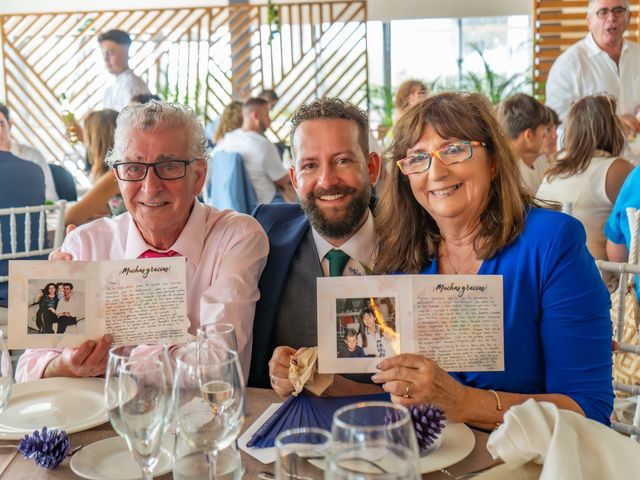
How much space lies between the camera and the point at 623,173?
336 centimetres

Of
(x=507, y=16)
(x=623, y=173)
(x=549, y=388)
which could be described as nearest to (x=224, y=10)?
(x=507, y=16)

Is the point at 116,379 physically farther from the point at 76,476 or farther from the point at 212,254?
the point at 212,254

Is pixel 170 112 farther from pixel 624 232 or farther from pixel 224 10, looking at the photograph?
pixel 224 10

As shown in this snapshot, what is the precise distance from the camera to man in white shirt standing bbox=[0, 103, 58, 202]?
457cm

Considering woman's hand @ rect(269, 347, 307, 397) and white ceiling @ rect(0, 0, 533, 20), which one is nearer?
woman's hand @ rect(269, 347, 307, 397)

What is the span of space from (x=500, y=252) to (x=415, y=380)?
0.45 m

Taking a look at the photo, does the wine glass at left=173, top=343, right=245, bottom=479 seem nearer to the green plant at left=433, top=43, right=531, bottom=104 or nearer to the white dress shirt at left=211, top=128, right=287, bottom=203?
the white dress shirt at left=211, top=128, right=287, bottom=203

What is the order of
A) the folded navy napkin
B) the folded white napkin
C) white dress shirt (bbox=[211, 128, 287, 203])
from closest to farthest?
the folded white napkin
the folded navy napkin
white dress shirt (bbox=[211, 128, 287, 203])

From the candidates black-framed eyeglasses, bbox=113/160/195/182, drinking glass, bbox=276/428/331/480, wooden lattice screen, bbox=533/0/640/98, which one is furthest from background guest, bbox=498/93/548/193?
wooden lattice screen, bbox=533/0/640/98

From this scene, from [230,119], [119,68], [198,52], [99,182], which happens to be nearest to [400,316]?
[99,182]

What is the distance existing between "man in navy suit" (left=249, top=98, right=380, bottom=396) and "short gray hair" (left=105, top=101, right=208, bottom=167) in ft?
0.86

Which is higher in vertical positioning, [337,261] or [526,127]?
[526,127]

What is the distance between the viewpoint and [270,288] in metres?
1.90

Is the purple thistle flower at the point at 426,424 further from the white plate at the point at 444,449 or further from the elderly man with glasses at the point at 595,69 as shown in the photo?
the elderly man with glasses at the point at 595,69
